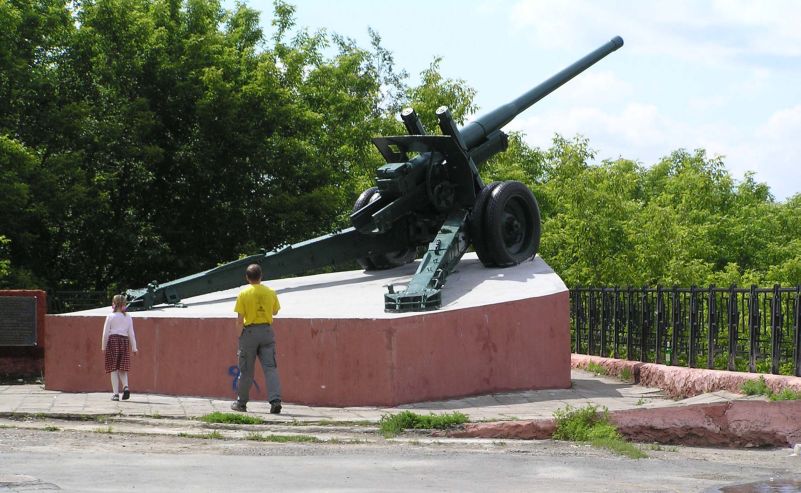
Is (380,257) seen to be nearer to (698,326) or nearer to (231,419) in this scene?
(698,326)

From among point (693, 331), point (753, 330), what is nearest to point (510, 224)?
point (693, 331)

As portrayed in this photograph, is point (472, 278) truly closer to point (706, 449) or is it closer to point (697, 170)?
point (706, 449)

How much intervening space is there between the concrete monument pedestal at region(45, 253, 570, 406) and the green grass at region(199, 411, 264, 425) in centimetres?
188

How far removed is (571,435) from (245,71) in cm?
2102

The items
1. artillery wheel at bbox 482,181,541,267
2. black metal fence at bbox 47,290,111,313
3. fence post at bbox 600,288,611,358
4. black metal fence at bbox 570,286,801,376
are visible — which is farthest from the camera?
black metal fence at bbox 47,290,111,313

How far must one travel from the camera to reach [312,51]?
1577 inches

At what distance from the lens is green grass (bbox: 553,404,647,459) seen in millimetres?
10367

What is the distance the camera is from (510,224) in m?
17.2

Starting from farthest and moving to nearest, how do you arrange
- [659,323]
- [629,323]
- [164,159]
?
[164,159] < [629,323] < [659,323]

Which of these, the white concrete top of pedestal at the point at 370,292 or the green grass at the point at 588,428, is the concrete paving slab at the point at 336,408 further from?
the white concrete top of pedestal at the point at 370,292

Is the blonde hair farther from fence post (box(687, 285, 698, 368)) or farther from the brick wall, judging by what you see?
fence post (box(687, 285, 698, 368))

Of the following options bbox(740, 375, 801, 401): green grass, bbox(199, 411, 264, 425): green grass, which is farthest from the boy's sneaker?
bbox(740, 375, 801, 401): green grass

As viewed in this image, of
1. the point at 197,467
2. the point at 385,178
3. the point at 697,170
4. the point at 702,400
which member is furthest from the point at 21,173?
the point at 697,170

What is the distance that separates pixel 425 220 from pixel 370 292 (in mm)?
1926
